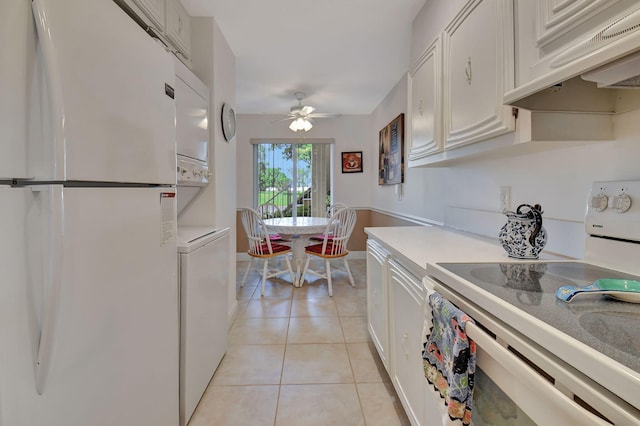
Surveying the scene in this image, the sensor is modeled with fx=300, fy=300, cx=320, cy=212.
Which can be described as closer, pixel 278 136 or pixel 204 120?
pixel 204 120

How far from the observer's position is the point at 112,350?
0.88m

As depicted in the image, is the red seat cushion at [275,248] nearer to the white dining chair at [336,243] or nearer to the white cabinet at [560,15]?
the white dining chair at [336,243]

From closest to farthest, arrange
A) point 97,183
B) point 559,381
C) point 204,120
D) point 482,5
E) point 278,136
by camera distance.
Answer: point 559,381
point 97,183
point 482,5
point 204,120
point 278,136

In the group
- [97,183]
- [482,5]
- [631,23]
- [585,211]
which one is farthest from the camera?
[482,5]

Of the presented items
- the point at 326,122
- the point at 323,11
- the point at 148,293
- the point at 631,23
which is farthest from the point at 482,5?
the point at 326,122

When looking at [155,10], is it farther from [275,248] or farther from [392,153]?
[392,153]

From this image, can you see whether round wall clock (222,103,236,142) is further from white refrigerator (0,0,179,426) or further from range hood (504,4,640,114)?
range hood (504,4,640,114)

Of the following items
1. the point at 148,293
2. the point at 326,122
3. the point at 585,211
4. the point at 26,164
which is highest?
the point at 326,122

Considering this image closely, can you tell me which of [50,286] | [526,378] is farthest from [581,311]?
[50,286]

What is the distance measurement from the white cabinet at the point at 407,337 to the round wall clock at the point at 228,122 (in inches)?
69.2

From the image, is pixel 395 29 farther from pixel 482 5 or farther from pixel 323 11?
pixel 482 5

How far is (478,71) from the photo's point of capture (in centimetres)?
125

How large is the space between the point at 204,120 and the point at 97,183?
1.40 m

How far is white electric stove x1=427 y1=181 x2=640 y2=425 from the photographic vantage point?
1.44ft
